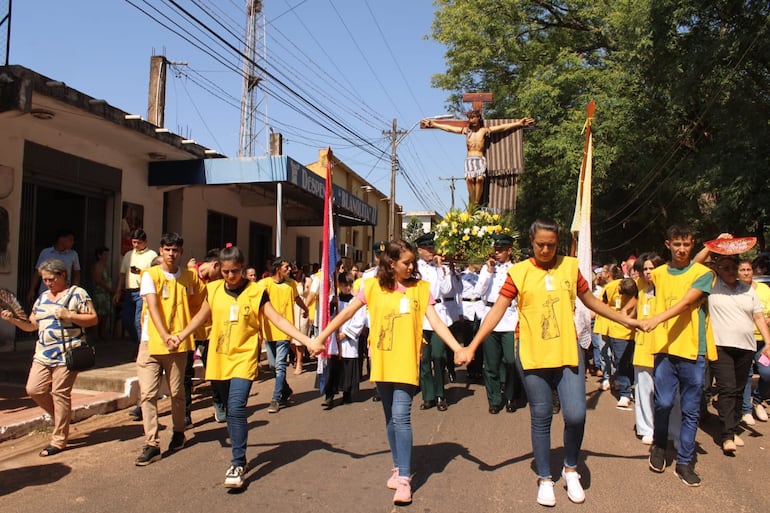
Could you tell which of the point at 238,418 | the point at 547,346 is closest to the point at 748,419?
the point at 547,346

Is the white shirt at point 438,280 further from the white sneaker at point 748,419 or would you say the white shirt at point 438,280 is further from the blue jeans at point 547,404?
the white sneaker at point 748,419

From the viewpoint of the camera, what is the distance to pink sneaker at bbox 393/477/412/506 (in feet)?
13.5

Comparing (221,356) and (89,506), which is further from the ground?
(221,356)

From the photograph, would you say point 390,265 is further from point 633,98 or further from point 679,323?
point 633,98

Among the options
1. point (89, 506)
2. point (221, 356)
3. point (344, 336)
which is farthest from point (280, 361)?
point (89, 506)

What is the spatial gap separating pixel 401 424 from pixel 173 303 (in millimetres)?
2411

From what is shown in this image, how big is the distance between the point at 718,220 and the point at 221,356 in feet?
40.9

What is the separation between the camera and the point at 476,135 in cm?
1075

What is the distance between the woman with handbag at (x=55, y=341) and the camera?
529cm

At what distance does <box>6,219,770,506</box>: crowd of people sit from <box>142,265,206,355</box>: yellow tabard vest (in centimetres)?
1

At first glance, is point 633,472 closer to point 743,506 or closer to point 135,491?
point 743,506

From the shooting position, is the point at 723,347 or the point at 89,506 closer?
the point at 89,506

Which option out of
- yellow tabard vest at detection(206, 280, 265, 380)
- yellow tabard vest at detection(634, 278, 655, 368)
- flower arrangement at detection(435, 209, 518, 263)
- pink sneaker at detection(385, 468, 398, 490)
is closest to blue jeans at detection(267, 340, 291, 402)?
flower arrangement at detection(435, 209, 518, 263)

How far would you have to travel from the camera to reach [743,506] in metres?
4.20
